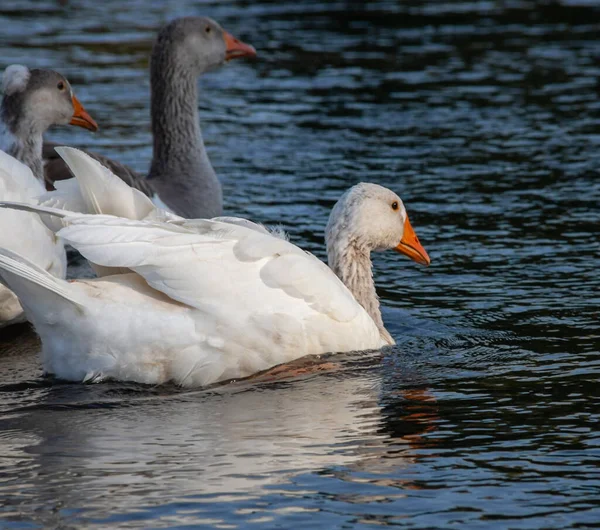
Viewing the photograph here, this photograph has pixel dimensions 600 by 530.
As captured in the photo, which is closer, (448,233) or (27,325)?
(27,325)

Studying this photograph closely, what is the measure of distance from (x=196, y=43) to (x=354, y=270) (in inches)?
200

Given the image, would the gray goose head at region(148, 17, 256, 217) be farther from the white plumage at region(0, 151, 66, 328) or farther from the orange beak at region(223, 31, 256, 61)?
the white plumage at region(0, 151, 66, 328)

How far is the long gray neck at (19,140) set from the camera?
11.0 m

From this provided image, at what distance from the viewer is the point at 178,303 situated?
7.75 m

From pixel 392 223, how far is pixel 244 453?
117 inches

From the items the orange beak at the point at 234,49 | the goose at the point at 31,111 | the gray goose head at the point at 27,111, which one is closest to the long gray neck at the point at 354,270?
the goose at the point at 31,111

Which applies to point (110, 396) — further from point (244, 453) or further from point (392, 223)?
point (392, 223)

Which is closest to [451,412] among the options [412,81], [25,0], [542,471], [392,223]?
[542,471]

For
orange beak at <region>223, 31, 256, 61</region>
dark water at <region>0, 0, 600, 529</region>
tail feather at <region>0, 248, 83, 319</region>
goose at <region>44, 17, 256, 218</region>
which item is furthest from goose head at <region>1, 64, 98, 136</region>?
tail feather at <region>0, 248, 83, 319</region>

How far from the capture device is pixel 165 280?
24.9 feet

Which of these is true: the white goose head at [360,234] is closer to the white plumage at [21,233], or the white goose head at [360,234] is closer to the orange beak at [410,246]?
the orange beak at [410,246]

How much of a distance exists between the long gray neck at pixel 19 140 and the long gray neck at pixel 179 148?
1.55 meters

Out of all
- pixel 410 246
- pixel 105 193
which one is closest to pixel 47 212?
pixel 105 193

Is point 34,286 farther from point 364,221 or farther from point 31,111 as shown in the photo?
point 31,111
